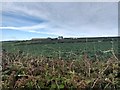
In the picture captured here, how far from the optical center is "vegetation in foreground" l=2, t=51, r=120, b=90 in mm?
2416

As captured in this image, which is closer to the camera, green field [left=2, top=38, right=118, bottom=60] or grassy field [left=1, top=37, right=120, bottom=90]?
grassy field [left=1, top=37, right=120, bottom=90]

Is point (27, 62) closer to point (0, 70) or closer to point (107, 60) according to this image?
point (0, 70)

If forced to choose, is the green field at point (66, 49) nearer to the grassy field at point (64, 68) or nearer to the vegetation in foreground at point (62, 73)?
the grassy field at point (64, 68)

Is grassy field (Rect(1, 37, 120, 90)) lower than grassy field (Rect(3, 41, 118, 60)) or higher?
lower

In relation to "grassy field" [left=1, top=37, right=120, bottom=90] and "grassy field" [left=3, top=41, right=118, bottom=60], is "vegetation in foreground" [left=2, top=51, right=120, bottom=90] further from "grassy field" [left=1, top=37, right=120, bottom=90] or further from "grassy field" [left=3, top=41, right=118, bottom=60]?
"grassy field" [left=3, top=41, right=118, bottom=60]

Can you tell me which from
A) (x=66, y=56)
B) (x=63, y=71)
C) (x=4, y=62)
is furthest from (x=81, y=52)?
(x=4, y=62)

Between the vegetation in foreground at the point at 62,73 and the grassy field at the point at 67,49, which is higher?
the grassy field at the point at 67,49

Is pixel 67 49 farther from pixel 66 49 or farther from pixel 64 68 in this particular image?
pixel 64 68

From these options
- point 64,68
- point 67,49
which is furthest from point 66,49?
point 64,68

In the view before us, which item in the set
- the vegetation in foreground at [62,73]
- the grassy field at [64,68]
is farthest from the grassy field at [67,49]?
the vegetation in foreground at [62,73]

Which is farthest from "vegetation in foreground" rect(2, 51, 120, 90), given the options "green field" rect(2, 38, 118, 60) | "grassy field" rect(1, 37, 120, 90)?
"green field" rect(2, 38, 118, 60)

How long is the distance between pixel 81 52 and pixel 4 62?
87cm

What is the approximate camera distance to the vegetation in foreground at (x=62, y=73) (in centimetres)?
242

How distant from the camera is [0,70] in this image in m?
2.71
